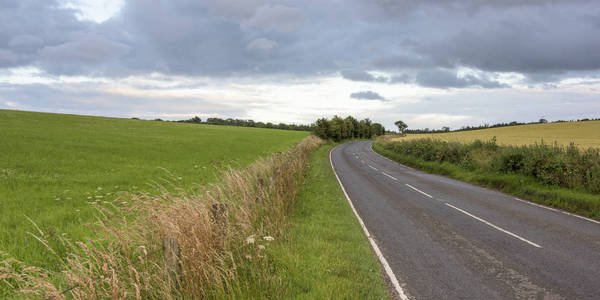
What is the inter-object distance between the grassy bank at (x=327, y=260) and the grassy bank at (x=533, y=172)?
28.8 ft

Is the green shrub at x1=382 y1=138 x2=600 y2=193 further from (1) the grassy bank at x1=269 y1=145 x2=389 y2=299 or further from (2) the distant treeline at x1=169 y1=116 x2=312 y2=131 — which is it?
(2) the distant treeline at x1=169 y1=116 x2=312 y2=131

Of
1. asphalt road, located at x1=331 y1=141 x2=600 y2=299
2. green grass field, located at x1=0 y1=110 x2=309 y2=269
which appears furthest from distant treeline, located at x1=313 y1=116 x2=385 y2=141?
asphalt road, located at x1=331 y1=141 x2=600 y2=299

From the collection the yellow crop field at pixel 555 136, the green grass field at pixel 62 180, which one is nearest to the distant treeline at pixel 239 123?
the yellow crop field at pixel 555 136

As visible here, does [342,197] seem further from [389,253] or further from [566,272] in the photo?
[566,272]

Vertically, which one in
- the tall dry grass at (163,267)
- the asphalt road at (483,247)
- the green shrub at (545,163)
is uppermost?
the green shrub at (545,163)

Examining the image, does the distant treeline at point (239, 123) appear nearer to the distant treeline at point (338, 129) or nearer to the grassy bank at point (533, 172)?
the distant treeline at point (338, 129)

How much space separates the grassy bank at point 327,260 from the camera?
15.9 feet

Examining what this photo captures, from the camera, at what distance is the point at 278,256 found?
5695 mm

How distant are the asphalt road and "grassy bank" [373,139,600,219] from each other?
1150mm

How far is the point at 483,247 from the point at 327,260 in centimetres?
397

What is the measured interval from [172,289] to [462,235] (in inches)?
284

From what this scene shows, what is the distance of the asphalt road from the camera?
5.27 meters

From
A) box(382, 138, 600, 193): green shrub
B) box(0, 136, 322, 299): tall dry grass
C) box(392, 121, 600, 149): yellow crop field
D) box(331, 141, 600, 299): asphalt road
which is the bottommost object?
box(331, 141, 600, 299): asphalt road

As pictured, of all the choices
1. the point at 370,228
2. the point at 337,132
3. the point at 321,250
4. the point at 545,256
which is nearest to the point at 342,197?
the point at 370,228
